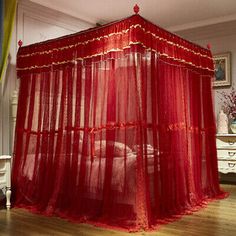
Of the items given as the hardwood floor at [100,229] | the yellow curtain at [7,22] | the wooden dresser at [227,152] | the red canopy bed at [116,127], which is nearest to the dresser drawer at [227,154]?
the wooden dresser at [227,152]

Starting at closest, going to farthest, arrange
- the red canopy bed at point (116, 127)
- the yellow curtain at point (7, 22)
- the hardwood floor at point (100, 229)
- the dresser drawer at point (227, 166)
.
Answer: the hardwood floor at point (100, 229) → the red canopy bed at point (116, 127) → the yellow curtain at point (7, 22) → the dresser drawer at point (227, 166)

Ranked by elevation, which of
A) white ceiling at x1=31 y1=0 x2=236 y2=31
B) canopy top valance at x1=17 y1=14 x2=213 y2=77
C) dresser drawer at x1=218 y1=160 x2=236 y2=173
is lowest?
dresser drawer at x1=218 y1=160 x2=236 y2=173

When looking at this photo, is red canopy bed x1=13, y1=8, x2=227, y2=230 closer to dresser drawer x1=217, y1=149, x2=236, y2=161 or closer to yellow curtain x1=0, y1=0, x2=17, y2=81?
yellow curtain x1=0, y1=0, x2=17, y2=81

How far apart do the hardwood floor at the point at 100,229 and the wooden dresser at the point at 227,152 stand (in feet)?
5.62

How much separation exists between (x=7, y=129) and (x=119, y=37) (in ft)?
6.73

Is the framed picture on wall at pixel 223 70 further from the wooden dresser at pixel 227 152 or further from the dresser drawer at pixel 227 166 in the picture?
the dresser drawer at pixel 227 166

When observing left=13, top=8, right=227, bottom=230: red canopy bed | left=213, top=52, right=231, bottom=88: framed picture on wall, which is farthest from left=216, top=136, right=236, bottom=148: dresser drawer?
left=13, top=8, right=227, bottom=230: red canopy bed

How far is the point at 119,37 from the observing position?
11.6ft

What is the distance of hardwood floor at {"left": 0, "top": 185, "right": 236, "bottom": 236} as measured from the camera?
3230 millimetres

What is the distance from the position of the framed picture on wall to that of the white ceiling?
1.93ft

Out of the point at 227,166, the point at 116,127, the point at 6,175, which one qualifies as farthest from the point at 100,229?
the point at 227,166

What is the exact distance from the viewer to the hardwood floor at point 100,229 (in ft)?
10.6

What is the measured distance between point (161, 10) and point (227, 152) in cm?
244

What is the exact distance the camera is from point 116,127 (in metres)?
3.53
